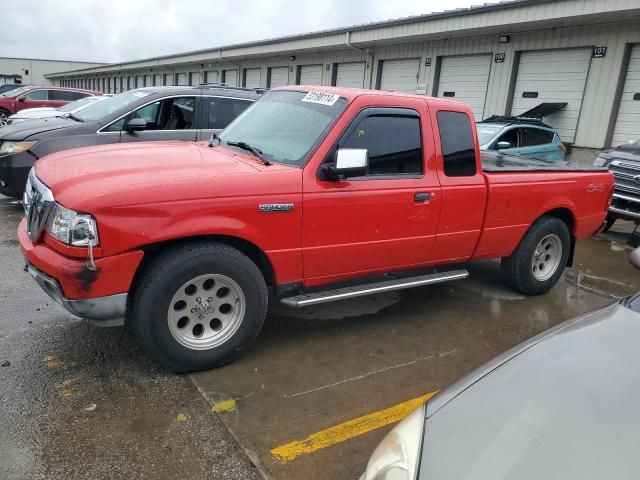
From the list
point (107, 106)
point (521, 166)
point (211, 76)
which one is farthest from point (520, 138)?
point (211, 76)

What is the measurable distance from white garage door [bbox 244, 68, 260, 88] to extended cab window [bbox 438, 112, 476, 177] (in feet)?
71.3

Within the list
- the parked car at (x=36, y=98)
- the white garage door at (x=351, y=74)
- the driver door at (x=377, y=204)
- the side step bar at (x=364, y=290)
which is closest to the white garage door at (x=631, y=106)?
the white garage door at (x=351, y=74)

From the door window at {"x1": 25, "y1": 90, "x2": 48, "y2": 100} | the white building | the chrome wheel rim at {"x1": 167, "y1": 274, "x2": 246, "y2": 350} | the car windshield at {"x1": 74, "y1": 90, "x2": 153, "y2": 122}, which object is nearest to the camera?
the chrome wheel rim at {"x1": 167, "y1": 274, "x2": 246, "y2": 350}

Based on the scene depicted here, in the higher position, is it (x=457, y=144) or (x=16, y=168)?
(x=457, y=144)

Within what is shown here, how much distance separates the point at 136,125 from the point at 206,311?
3.95 metres

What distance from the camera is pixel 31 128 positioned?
721 cm

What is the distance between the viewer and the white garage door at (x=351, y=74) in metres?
18.9

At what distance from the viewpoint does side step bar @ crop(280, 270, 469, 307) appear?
11.9 feet

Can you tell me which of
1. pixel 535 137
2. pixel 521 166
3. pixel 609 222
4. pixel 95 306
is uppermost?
pixel 535 137

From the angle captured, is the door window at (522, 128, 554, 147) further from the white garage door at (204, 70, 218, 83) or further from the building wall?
the building wall

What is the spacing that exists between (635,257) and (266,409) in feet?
7.59

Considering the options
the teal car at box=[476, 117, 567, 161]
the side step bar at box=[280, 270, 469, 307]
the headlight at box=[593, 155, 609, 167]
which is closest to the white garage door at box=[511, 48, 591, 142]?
the teal car at box=[476, 117, 567, 161]

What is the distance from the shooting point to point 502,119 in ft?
36.1

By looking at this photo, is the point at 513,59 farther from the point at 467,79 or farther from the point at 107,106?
the point at 107,106
